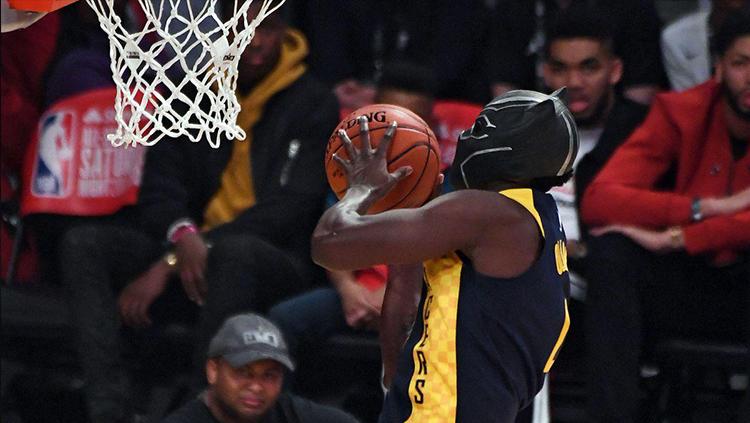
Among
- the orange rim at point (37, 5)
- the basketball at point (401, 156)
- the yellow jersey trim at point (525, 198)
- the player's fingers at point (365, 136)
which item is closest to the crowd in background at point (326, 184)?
the orange rim at point (37, 5)

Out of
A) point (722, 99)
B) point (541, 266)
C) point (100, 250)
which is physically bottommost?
point (100, 250)

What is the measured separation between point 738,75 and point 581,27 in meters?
0.76

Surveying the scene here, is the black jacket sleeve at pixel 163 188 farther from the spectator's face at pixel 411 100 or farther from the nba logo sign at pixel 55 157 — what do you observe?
the spectator's face at pixel 411 100

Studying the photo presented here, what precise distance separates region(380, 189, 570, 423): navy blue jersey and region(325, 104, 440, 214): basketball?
8.3 inches

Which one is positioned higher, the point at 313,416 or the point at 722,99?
the point at 722,99

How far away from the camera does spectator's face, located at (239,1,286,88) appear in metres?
5.91

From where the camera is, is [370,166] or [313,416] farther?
[313,416]

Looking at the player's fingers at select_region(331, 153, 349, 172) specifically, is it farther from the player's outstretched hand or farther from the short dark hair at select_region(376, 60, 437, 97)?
the short dark hair at select_region(376, 60, 437, 97)

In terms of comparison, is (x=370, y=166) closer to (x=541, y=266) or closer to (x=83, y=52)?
(x=541, y=266)

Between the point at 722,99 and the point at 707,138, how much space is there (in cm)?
16

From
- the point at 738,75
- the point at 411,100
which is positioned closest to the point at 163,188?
the point at 411,100

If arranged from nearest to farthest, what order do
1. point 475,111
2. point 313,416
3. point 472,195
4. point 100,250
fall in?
point 472,195 < point 313,416 < point 100,250 < point 475,111

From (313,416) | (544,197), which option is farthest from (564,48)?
(544,197)

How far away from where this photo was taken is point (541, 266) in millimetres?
3436
